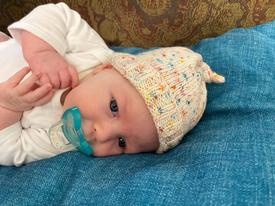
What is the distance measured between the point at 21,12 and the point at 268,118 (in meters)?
1.00

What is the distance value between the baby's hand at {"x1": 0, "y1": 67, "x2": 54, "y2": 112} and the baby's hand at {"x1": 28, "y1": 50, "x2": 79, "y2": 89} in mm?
15

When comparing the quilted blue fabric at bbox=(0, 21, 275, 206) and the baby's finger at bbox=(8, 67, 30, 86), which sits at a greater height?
the baby's finger at bbox=(8, 67, 30, 86)

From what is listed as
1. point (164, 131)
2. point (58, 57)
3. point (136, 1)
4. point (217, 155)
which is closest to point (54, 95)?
point (58, 57)

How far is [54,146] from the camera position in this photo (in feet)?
3.45

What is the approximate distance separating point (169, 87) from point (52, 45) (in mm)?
318

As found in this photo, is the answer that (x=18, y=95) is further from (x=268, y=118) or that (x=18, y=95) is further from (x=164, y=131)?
(x=268, y=118)

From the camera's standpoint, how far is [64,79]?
1.01 m

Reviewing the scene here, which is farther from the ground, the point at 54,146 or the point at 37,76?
the point at 37,76

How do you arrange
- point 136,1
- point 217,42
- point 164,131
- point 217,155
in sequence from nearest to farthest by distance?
point 217,155
point 164,131
point 217,42
point 136,1

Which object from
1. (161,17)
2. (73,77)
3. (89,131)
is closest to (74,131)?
(89,131)

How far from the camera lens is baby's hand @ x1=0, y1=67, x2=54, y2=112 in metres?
0.95

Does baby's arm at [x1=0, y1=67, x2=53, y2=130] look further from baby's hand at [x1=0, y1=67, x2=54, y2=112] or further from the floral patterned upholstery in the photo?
the floral patterned upholstery

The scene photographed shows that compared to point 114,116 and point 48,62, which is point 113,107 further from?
point 48,62

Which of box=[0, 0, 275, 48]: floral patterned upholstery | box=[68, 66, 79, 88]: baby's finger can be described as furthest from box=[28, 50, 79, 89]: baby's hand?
box=[0, 0, 275, 48]: floral patterned upholstery
